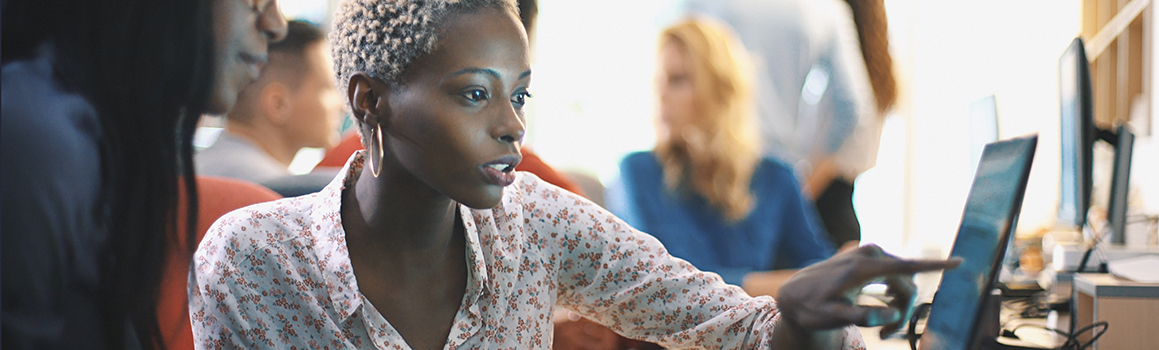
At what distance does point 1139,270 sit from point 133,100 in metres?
1.24

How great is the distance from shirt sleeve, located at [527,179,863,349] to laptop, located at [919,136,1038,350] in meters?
0.15

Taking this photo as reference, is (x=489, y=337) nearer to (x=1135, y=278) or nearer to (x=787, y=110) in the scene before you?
(x=1135, y=278)

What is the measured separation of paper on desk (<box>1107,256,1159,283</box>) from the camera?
113cm

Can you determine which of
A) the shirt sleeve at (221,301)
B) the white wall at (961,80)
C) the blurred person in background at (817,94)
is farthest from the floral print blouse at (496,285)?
the white wall at (961,80)

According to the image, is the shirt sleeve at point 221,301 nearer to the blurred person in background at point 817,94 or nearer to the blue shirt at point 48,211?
the blue shirt at point 48,211

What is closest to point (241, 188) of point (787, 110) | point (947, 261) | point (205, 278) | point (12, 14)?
point (205, 278)

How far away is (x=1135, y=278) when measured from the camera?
113cm

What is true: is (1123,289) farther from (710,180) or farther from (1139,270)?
(710,180)

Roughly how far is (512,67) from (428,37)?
7 cm

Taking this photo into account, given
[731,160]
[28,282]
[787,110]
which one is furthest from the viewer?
[787,110]

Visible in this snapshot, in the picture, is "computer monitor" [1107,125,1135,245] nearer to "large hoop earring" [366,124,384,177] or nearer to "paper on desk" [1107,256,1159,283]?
"paper on desk" [1107,256,1159,283]

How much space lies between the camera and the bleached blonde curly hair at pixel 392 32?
27.4 inches

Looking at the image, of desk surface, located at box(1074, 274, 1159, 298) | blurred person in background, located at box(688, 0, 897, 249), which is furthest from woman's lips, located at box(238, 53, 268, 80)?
blurred person in background, located at box(688, 0, 897, 249)

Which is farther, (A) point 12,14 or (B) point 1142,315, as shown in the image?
(B) point 1142,315
